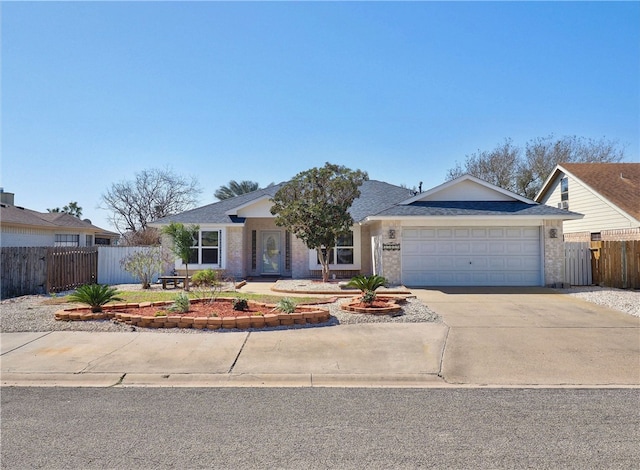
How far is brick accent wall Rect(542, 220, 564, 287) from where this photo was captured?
15977 millimetres

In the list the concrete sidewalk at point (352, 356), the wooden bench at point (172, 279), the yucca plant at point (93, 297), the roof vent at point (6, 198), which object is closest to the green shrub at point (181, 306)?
the concrete sidewalk at point (352, 356)

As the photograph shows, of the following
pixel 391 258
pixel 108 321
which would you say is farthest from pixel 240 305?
pixel 391 258

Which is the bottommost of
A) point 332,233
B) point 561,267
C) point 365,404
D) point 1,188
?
point 365,404

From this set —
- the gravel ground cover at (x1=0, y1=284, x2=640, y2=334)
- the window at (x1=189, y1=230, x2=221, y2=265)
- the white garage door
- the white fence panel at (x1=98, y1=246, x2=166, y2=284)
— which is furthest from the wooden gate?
the white garage door

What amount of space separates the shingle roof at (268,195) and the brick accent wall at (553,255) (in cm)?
633

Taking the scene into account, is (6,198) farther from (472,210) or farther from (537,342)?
(537,342)

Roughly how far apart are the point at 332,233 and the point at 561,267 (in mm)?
8491

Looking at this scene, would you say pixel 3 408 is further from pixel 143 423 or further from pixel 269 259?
pixel 269 259

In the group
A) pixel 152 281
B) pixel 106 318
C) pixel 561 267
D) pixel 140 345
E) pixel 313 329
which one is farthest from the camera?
pixel 152 281

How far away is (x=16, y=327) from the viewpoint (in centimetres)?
915

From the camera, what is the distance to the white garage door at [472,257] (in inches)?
642

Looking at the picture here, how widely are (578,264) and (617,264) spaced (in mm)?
1297

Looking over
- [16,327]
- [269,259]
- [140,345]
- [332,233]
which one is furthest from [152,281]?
[140,345]

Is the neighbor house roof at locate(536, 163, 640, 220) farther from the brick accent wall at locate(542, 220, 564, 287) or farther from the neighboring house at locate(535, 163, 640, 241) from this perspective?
the brick accent wall at locate(542, 220, 564, 287)
